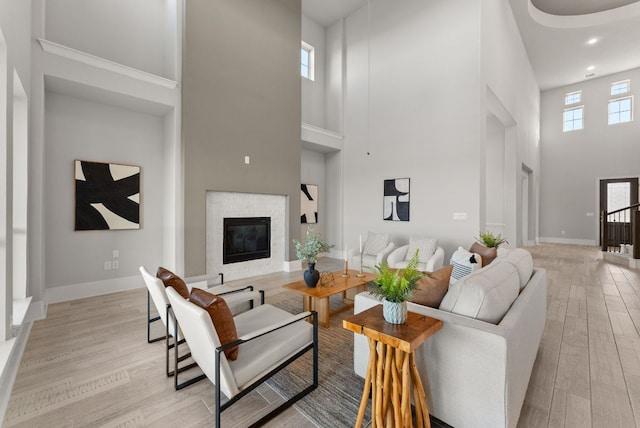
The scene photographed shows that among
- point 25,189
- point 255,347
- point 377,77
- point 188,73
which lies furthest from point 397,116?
point 25,189

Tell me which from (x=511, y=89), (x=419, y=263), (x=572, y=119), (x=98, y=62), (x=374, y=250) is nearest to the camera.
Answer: (x=98, y=62)

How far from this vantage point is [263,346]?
186 centimetres

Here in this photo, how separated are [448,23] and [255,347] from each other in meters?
6.53

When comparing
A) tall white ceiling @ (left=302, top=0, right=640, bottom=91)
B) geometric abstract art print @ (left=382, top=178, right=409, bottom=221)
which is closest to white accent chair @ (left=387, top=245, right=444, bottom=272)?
geometric abstract art print @ (left=382, top=178, right=409, bottom=221)

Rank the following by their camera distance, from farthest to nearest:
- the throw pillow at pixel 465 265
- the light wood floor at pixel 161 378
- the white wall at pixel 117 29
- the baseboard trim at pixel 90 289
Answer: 1. the white wall at pixel 117 29
2. the baseboard trim at pixel 90 289
3. the throw pillow at pixel 465 265
4. the light wood floor at pixel 161 378

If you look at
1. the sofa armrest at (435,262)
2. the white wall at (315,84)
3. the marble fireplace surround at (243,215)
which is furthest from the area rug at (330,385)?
the white wall at (315,84)

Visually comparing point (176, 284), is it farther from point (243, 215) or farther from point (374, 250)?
point (374, 250)

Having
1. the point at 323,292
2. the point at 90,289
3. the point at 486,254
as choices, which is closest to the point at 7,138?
the point at 90,289

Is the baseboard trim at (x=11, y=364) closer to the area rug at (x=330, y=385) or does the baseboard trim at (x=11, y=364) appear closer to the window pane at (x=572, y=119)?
the area rug at (x=330, y=385)

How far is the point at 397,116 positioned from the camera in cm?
634

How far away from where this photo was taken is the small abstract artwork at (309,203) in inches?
282

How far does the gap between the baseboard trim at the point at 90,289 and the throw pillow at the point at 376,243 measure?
417cm

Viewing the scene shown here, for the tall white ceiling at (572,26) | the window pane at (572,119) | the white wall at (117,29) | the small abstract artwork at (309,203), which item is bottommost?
the small abstract artwork at (309,203)

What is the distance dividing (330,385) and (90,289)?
3981 millimetres
